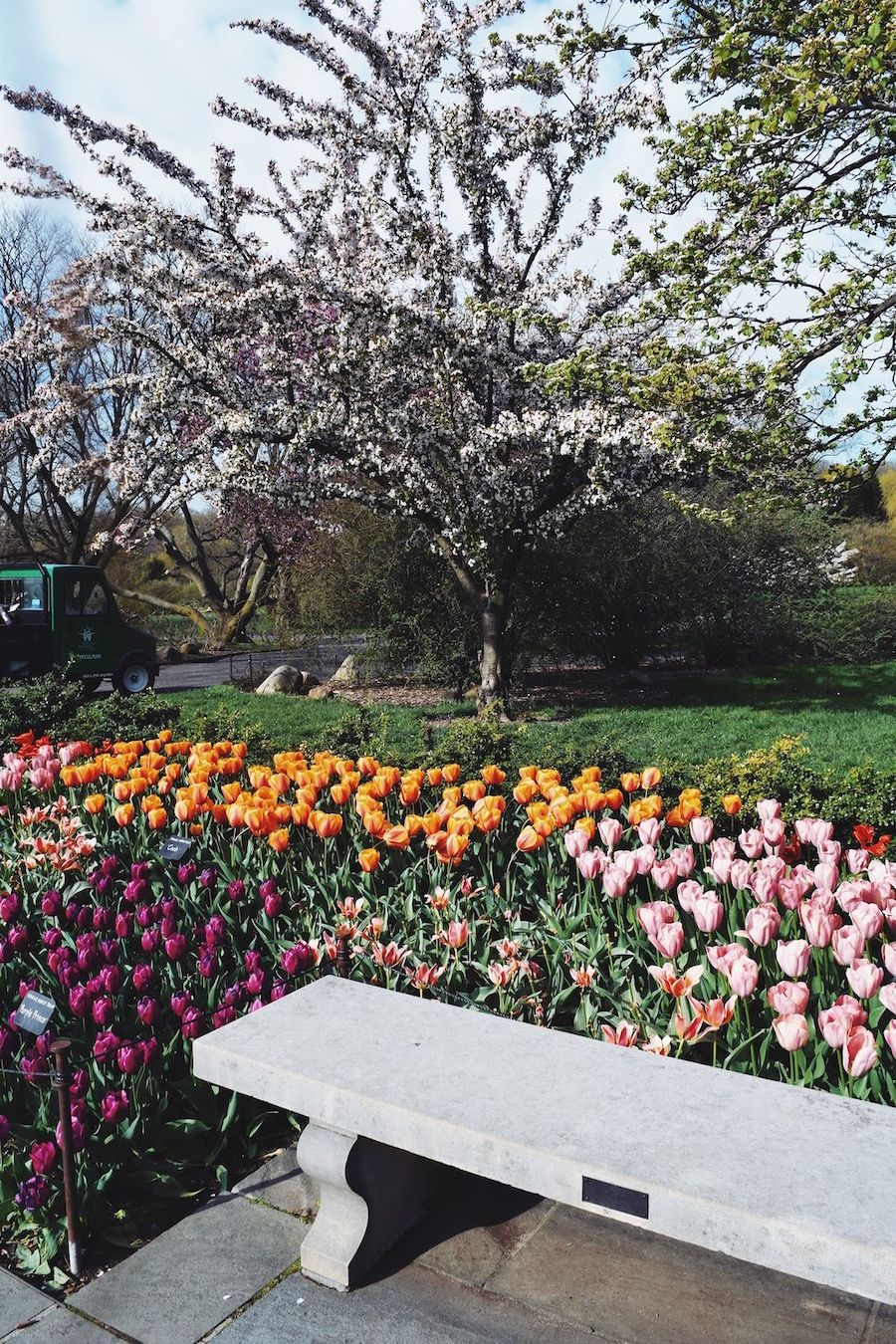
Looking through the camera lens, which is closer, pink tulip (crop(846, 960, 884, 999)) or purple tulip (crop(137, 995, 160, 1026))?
pink tulip (crop(846, 960, 884, 999))

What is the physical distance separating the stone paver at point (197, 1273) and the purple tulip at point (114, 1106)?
330 millimetres

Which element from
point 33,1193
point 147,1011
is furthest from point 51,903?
point 33,1193

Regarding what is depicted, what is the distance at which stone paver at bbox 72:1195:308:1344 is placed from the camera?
2500 millimetres

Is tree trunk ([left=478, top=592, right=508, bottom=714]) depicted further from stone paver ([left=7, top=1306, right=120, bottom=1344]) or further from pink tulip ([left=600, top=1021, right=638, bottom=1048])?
stone paver ([left=7, top=1306, right=120, bottom=1344])

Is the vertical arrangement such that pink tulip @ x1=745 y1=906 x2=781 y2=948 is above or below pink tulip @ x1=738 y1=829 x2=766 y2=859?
below

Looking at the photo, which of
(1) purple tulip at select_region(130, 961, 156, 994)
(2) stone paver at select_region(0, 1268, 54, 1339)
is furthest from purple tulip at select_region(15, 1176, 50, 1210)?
(1) purple tulip at select_region(130, 961, 156, 994)

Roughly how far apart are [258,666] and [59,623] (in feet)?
17.4

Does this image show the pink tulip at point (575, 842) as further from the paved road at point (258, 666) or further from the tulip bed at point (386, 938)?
the paved road at point (258, 666)

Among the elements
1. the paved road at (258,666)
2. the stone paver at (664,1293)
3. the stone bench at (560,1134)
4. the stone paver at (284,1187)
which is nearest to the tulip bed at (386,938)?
the stone paver at (284,1187)

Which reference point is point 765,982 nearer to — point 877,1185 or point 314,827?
point 877,1185

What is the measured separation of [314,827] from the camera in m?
4.67

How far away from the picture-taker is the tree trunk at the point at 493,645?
1331 cm

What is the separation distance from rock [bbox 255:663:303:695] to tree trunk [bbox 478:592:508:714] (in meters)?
4.14

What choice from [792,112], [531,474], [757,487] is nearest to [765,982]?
[792,112]
